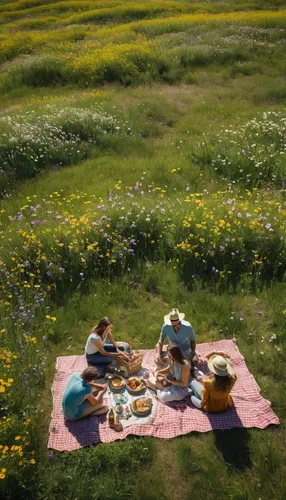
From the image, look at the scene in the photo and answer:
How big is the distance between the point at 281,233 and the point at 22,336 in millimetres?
5210

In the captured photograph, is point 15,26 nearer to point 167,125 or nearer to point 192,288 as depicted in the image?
point 167,125

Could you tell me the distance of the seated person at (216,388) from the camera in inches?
206

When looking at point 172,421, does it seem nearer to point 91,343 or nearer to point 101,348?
point 101,348

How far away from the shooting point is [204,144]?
40.6 ft

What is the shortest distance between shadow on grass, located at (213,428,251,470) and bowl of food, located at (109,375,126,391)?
1.47 meters

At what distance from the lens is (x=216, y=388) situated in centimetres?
531

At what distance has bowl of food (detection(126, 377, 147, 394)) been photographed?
595 centimetres

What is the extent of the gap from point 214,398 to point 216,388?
216 mm

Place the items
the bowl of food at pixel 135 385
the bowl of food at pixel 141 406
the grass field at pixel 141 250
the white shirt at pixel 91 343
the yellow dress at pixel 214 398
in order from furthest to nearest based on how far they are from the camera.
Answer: the white shirt at pixel 91 343 → the bowl of food at pixel 135 385 → the bowl of food at pixel 141 406 → the yellow dress at pixel 214 398 → the grass field at pixel 141 250

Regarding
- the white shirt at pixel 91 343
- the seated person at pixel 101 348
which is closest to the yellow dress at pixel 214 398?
the seated person at pixel 101 348

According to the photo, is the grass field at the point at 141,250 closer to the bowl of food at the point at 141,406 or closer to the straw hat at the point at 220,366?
the bowl of food at the point at 141,406

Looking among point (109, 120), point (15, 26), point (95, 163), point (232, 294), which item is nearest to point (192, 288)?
point (232, 294)

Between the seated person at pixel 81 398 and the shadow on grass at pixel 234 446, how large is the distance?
163 centimetres

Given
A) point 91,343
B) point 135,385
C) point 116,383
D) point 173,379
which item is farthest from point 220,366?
point 91,343
